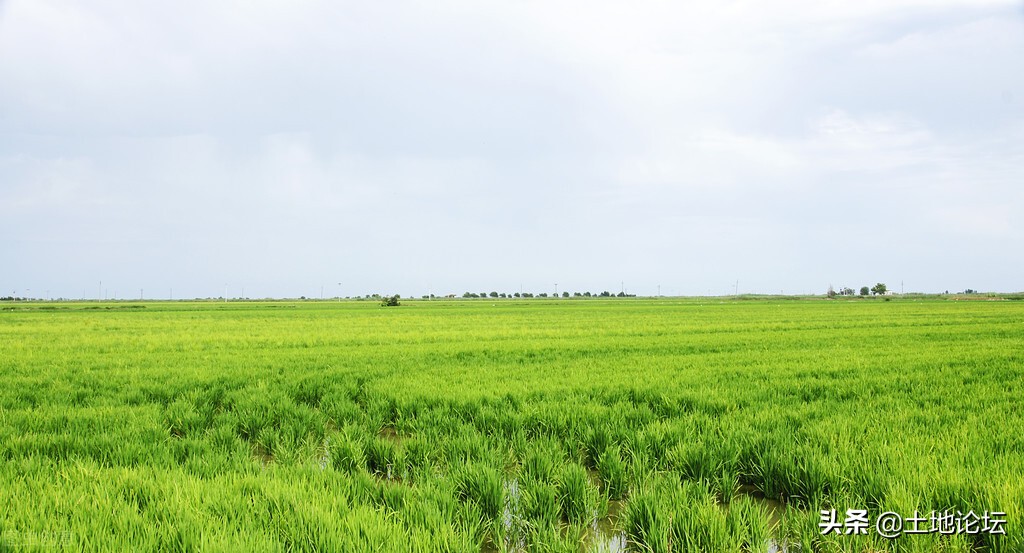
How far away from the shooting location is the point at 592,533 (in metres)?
3.30

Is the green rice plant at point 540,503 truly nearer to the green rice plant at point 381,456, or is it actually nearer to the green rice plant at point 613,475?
the green rice plant at point 613,475

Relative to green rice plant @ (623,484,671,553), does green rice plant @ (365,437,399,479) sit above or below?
below

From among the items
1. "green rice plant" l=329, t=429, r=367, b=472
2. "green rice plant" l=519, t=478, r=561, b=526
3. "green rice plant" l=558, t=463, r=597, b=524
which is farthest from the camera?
"green rice plant" l=329, t=429, r=367, b=472

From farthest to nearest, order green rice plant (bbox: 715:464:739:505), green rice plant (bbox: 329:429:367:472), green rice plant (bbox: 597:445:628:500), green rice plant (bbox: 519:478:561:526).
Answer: green rice plant (bbox: 329:429:367:472) → green rice plant (bbox: 597:445:628:500) → green rice plant (bbox: 715:464:739:505) → green rice plant (bbox: 519:478:561:526)

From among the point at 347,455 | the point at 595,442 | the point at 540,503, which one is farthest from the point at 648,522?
the point at 347,455

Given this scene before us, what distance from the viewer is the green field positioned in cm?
297

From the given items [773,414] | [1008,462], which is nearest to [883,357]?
[773,414]

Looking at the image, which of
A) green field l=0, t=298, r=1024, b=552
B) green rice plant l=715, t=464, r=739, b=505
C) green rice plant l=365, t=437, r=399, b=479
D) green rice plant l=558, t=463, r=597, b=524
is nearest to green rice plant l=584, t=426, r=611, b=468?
green field l=0, t=298, r=1024, b=552

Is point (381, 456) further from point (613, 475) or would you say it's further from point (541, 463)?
point (613, 475)

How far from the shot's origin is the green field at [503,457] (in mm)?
2971

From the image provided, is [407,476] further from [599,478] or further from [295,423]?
[295,423]

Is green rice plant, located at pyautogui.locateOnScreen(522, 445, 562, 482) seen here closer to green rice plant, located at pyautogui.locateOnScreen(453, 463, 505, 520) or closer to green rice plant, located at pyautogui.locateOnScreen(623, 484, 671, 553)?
green rice plant, located at pyautogui.locateOnScreen(453, 463, 505, 520)

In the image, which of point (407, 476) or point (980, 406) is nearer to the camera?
point (407, 476)

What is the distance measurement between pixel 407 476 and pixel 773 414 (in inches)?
164
